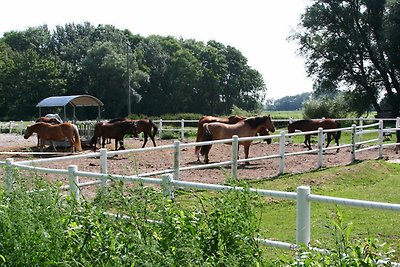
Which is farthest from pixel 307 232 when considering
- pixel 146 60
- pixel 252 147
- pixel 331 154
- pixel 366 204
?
pixel 146 60

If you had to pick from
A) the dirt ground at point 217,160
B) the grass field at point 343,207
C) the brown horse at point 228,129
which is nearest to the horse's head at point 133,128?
the dirt ground at point 217,160

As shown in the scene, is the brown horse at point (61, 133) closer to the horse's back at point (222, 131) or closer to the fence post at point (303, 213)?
the horse's back at point (222, 131)

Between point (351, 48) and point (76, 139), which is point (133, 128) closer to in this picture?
point (76, 139)

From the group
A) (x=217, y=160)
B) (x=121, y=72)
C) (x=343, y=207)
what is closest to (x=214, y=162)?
(x=217, y=160)

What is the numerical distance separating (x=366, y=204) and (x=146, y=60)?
71664mm

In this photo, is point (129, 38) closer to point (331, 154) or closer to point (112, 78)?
point (112, 78)

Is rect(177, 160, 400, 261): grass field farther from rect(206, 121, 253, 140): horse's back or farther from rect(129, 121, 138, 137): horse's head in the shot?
rect(129, 121, 138, 137): horse's head

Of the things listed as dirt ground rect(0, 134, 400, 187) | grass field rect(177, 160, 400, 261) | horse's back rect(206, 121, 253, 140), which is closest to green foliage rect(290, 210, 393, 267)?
grass field rect(177, 160, 400, 261)

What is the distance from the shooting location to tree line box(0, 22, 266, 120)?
6247 centimetres

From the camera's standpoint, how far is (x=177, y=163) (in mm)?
10078

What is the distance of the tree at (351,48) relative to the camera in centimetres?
Result: 4047

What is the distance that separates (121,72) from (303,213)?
5899 cm

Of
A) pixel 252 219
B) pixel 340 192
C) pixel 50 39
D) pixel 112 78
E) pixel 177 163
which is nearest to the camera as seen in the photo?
pixel 252 219

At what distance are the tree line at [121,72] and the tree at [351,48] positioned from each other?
19.4 metres
